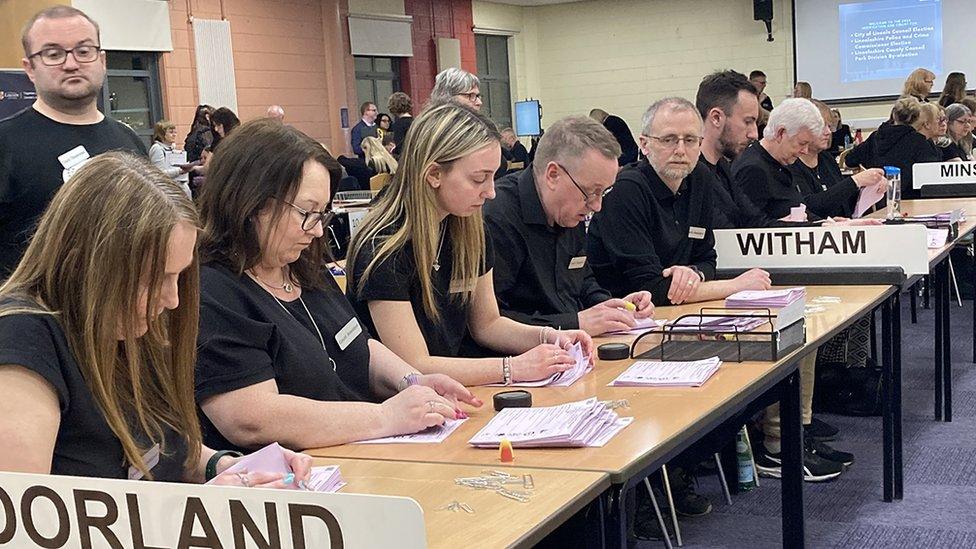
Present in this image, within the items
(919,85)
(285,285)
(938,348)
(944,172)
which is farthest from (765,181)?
(919,85)

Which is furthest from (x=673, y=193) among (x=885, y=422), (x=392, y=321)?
(x=392, y=321)

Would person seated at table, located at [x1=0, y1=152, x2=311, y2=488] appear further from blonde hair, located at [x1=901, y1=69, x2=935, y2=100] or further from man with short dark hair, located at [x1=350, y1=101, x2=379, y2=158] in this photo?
man with short dark hair, located at [x1=350, y1=101, x2=379, y2=158]

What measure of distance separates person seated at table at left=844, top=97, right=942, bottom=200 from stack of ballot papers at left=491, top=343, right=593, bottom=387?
4.80 m

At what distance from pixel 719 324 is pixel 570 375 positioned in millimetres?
501

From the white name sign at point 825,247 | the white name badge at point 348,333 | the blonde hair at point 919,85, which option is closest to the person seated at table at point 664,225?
the white name sign at point 825,247

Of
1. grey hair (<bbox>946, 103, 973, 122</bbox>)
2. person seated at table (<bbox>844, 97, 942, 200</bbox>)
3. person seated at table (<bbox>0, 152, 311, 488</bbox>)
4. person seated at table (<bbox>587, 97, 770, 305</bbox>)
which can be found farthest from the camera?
grey hair (<bbox>946, 103, 973, 122</bbox>)

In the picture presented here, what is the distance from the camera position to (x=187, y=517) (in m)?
1.26

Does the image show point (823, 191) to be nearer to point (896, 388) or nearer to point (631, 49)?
point (896, 388)

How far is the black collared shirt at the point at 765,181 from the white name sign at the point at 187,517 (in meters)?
3.53

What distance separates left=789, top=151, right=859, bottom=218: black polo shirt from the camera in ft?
16.4

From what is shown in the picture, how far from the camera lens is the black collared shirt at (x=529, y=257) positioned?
9.73ft

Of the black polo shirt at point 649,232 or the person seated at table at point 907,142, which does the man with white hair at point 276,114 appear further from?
the person seated at table at point 907,142

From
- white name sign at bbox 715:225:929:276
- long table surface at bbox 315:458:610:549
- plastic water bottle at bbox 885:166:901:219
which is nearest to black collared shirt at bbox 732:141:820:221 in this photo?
plastic water bottle at bbox 885:166:901:219

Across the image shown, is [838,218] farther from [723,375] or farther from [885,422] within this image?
[723,375]
